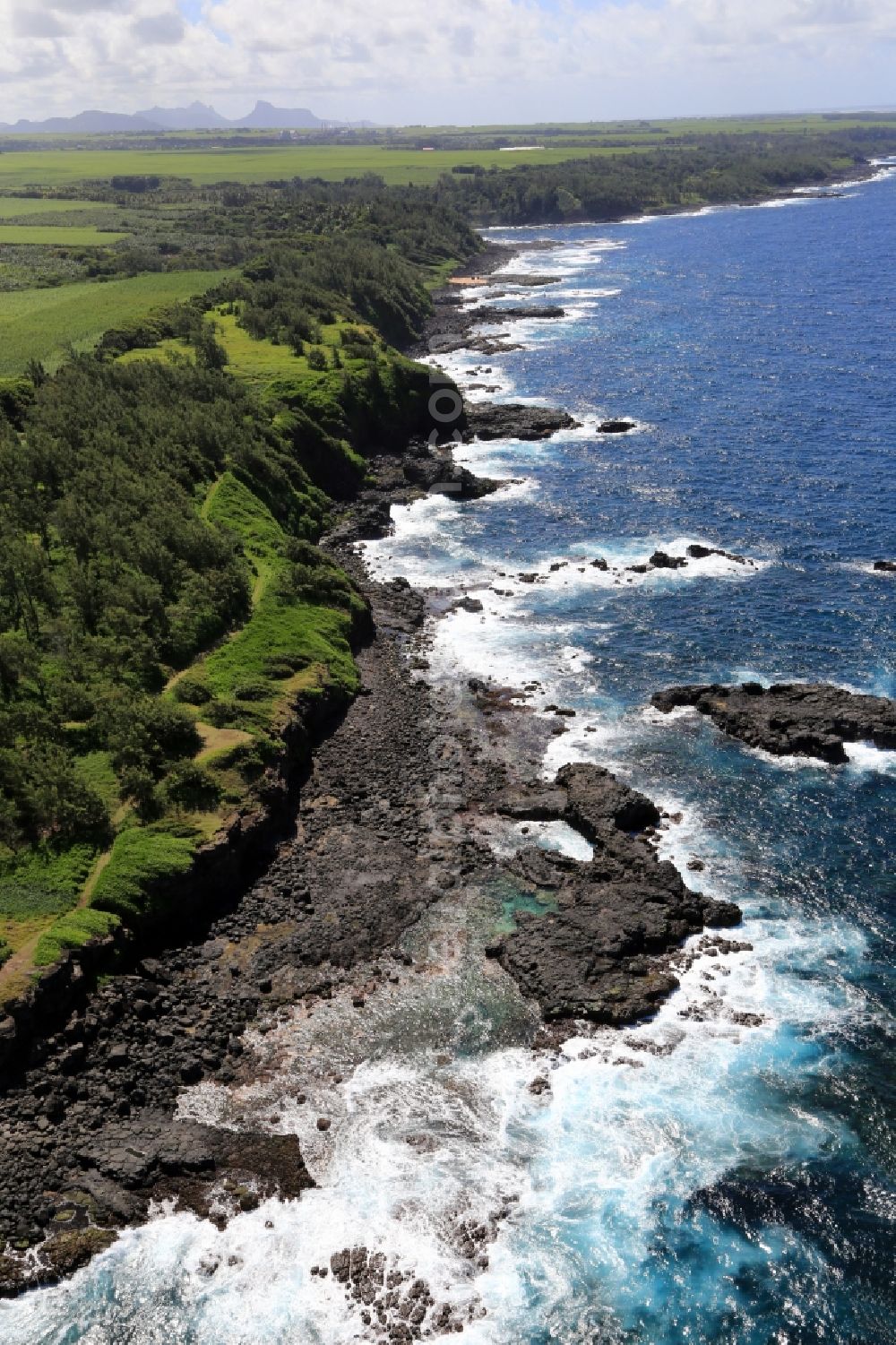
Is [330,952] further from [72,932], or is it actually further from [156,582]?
[156,582]

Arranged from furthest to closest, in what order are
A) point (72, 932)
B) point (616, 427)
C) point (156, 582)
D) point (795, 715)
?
point (616, 427)
point (156, 582)
point (795, 715)
point (72, 932)

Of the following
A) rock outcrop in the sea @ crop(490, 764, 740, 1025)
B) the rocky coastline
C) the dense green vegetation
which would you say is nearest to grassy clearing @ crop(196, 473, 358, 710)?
the dense green vegetation

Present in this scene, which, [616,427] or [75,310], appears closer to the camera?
[616,427]

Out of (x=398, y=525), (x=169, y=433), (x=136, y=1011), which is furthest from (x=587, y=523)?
(x=136, y=1011)

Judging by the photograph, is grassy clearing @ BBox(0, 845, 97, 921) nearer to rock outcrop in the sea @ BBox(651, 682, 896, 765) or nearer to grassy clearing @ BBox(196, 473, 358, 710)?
grassy clearing @ BBox(196, 473, 358, 710)

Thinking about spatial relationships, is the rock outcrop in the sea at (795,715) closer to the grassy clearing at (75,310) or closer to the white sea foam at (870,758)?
the white sea foam at (870,758)

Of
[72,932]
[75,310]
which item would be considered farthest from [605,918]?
[75,310]
